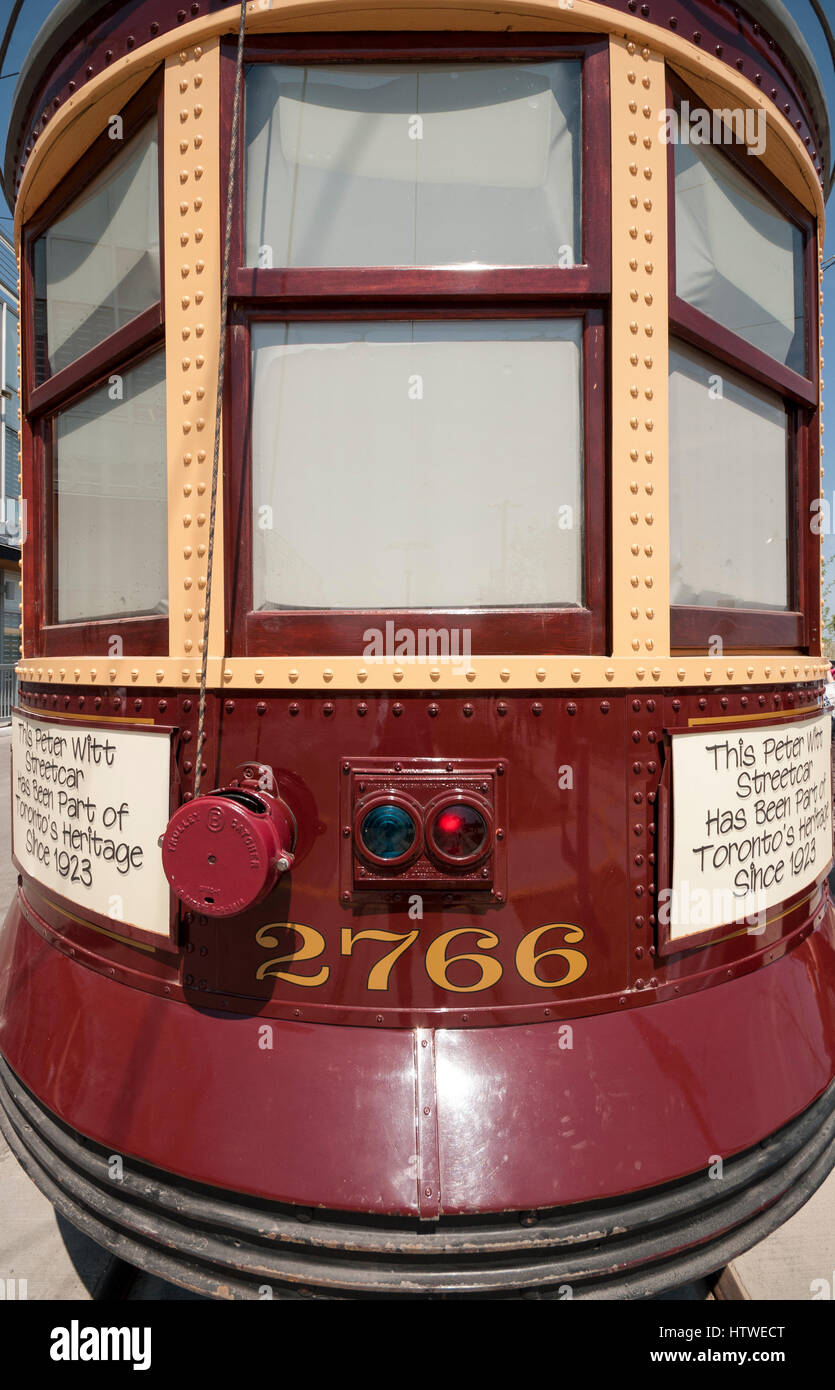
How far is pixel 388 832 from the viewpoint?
5.67 ft

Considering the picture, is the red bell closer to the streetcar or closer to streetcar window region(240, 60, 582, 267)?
the streetcar

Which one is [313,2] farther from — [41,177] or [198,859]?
[198,859]

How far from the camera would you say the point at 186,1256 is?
5.31ft

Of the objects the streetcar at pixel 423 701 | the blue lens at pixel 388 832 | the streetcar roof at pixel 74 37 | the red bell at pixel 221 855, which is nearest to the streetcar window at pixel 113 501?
the streetcar at pixel 423 701

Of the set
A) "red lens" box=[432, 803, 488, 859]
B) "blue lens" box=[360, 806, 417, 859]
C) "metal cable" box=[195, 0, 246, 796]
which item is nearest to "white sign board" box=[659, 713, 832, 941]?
"red lens" box=[432, 803, 488, 859]

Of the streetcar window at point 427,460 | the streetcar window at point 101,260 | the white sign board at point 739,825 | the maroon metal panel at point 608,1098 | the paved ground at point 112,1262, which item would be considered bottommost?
the paved ground at point 112,1262

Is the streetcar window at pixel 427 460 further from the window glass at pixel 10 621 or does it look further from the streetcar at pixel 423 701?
the window glass at pixel 10 621

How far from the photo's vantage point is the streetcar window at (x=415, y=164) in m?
1.85

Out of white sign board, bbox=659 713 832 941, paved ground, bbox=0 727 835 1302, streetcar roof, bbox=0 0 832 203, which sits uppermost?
streetcar roof, bbox=0 0 832 203

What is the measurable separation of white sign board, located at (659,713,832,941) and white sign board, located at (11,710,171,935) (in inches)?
52.1

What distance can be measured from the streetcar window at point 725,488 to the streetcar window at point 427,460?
1.22 ft

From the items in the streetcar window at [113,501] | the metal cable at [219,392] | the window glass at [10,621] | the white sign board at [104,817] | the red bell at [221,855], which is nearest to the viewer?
the red bell at [221,855]

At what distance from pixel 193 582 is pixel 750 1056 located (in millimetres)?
1862

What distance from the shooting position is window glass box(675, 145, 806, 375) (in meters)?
2.05
